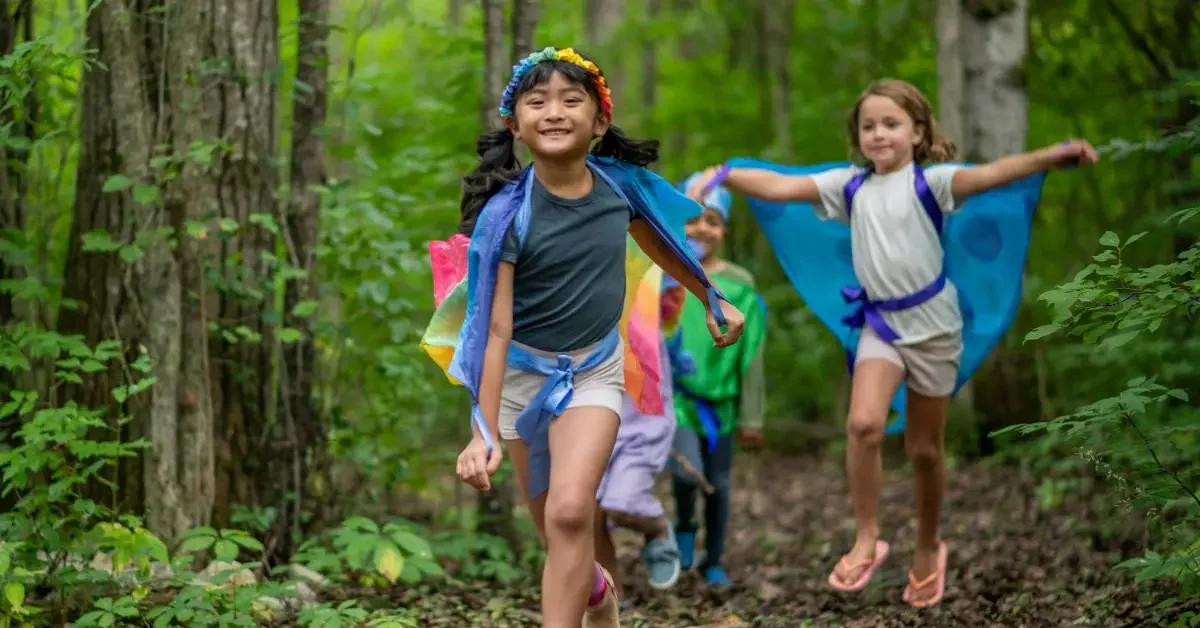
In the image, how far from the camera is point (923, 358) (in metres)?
5.59

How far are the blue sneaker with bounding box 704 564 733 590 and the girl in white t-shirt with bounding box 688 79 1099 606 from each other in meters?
1.12

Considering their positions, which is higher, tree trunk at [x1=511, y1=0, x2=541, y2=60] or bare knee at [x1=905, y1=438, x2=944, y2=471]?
tree trunk at [x1=511, y1=0, x2=541, y2=60]

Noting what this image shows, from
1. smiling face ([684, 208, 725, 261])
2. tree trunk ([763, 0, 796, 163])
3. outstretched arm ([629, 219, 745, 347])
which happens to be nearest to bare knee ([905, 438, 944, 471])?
outstretched arm ([629, 219, 745, 347])

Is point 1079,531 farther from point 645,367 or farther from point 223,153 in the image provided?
point 223,153

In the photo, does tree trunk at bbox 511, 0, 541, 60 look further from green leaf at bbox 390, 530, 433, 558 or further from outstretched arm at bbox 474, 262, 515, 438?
outstretched arm at bbox 474, 262, 515, 438

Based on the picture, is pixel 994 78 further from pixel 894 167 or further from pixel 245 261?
pixel 245 261

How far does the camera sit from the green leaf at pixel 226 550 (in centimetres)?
472

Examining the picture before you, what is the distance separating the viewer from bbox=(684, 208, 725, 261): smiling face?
22.6ft

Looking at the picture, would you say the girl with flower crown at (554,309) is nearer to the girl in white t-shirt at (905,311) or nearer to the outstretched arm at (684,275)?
the outstretched arm at (684,275)

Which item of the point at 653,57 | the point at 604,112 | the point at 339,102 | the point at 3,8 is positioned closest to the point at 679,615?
the point at 604,112

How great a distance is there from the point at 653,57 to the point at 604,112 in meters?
13.4

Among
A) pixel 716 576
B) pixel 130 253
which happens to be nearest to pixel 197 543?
pixel 130 253

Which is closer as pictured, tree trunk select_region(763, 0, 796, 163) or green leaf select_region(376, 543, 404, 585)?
green leaf select_region(376, 543, 404, 585)

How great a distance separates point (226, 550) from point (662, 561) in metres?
2.23
